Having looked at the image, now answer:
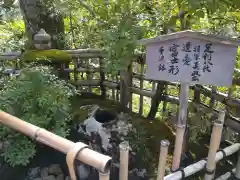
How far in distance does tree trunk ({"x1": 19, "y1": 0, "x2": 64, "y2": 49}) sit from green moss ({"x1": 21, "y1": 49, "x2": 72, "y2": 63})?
566mm

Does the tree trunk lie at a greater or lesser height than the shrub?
greater

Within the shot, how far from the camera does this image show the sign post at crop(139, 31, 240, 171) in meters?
2.04

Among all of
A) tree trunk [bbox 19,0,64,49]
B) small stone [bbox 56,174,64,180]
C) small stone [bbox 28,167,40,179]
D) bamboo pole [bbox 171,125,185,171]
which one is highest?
tree trunk [bbox 19,0,64,49]

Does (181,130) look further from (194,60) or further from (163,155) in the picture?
(194,60)

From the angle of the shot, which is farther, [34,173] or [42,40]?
[42,40]

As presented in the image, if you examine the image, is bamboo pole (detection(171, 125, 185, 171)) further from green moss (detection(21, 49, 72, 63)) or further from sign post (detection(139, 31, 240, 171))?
green moss (detection(21, 49, 72, 63))

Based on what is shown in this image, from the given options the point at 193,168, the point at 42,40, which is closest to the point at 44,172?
the point at 193,168

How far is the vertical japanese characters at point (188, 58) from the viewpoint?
209 centimetres

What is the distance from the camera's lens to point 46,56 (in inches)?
142

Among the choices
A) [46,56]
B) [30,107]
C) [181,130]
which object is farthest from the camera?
[46,56]

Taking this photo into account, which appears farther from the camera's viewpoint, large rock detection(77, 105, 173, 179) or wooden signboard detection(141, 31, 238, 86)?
large rock detection(77, 105, 173, 179)

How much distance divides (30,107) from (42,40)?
1.48m

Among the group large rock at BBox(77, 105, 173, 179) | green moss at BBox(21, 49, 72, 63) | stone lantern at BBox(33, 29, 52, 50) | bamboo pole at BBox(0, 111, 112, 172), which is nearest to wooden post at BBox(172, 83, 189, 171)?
large rock at BBox(77, 105, 173, 179)

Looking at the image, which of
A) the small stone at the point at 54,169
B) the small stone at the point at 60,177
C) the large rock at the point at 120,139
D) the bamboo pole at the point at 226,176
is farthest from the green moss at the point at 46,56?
the bamboo pole at the point at 226,176
